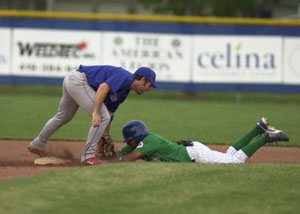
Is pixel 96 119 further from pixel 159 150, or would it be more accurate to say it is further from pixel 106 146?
pixel 106 146

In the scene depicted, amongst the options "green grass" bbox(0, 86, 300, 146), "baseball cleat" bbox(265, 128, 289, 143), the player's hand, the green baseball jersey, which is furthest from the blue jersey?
"green grass" bbox(0, 86, 300, 146)

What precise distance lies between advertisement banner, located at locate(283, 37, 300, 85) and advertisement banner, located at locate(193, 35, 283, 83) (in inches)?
7.1

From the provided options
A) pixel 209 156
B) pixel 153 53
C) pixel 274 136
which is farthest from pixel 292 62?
pixel 209 156

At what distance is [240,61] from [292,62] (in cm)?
156

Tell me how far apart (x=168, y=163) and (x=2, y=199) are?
214 cm

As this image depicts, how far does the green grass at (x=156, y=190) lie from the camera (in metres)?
4.32

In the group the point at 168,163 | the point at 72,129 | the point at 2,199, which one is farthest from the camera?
the point at 72,129

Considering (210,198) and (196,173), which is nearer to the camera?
(210,198)

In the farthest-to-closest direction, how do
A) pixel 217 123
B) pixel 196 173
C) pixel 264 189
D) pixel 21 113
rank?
pixel 21 113
pixel 217 123
pixel 196 173
pixel 264 189

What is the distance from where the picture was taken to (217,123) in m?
11.6

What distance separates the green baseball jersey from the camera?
6242 millimetres

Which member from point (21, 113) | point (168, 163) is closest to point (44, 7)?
point (21, 113)

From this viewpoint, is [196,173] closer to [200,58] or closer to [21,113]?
Result: [21,113]

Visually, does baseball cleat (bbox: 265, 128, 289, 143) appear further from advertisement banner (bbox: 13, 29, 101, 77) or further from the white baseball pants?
advertisement banner (bbox: 13, 29, 101, 77)
